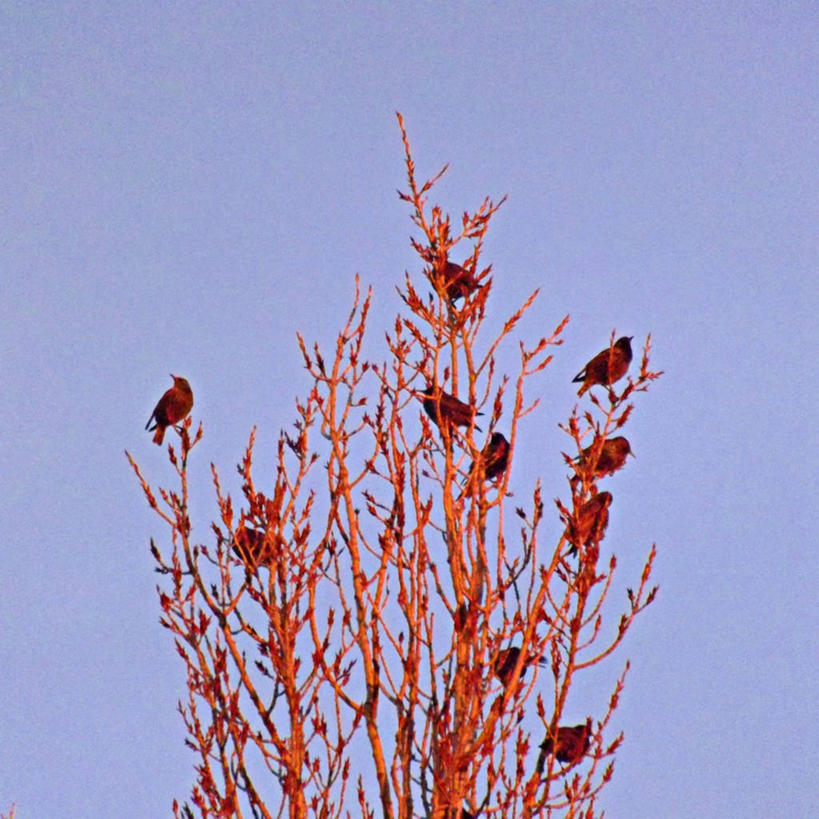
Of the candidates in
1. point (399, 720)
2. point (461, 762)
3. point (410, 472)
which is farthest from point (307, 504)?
point (461, 762)

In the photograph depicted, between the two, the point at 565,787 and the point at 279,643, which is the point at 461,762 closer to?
the point at 565,787

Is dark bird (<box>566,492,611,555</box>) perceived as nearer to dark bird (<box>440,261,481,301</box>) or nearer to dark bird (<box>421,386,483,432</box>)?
dark bird (<box>421,386,483,432</box>)

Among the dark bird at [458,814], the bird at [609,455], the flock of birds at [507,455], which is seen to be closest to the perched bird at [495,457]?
the flock of birds at [507,455]

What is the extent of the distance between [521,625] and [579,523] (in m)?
0.42

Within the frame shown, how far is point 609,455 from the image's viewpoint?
458 centimetres

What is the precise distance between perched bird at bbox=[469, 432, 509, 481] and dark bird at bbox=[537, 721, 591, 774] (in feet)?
3.37

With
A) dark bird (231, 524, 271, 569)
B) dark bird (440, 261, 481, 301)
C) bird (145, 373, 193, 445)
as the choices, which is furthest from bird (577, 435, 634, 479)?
bird (145, 373, 193, 445)

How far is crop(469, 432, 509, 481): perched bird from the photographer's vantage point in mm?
4695

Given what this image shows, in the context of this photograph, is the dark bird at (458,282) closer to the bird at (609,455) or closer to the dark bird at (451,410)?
the dark bird at (451,410)

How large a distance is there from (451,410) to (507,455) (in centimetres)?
31

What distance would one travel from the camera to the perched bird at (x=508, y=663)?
4.19 meters

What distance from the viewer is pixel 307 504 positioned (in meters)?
4.75

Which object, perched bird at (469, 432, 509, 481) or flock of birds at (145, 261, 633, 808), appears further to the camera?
perched bird at (469, 432, 509, 481)

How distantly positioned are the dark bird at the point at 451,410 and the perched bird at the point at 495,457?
87 mm
